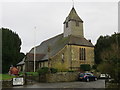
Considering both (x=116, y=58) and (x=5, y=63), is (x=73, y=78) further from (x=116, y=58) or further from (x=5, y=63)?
(x=5, y=63)

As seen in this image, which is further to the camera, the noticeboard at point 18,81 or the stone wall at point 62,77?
the stone wall at point 62,77

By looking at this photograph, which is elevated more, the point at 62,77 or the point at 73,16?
the point at 73,16

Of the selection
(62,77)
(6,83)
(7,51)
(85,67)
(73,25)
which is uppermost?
(73,25)

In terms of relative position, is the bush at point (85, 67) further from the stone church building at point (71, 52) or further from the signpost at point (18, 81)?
the signpost at point (18, 81)

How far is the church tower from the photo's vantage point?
1542 inches

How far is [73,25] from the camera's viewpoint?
3934 cm

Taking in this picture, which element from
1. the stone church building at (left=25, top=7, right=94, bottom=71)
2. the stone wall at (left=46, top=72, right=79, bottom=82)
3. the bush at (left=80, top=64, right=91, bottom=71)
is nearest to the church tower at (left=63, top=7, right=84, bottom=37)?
the stone church building at (left=25, top=7, right=94, bottom=71)

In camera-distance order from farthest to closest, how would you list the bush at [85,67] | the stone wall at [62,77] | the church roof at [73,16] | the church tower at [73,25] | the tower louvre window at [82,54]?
the church roof at [73,16] → the church tower at [73,25] → the tower louvre window at [82,54] → the bush at [85,67] → the stone wall at [62,77]

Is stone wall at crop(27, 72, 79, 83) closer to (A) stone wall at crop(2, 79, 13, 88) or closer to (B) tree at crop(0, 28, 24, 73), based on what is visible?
(A) stone wall at crop(2, 79, 13, 88)

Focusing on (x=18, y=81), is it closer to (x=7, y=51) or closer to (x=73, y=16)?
(x=7, y=51)

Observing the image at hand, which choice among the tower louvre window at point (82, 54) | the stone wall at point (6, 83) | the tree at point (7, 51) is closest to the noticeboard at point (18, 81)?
the stone wall at point (6, 83)

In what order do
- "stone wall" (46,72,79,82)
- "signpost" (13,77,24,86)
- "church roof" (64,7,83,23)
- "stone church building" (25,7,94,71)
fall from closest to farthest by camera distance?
1. "signpost" (13,77,24,86)
2. "stone wall" (46,72,79,82)
3. "stone church building" (25,7,94,71)
4. "church roof" (64,7,83,23)

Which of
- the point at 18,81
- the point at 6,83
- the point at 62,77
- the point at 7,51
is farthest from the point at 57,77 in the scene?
the point at 7,51

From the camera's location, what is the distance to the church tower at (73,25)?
39.2 metres
